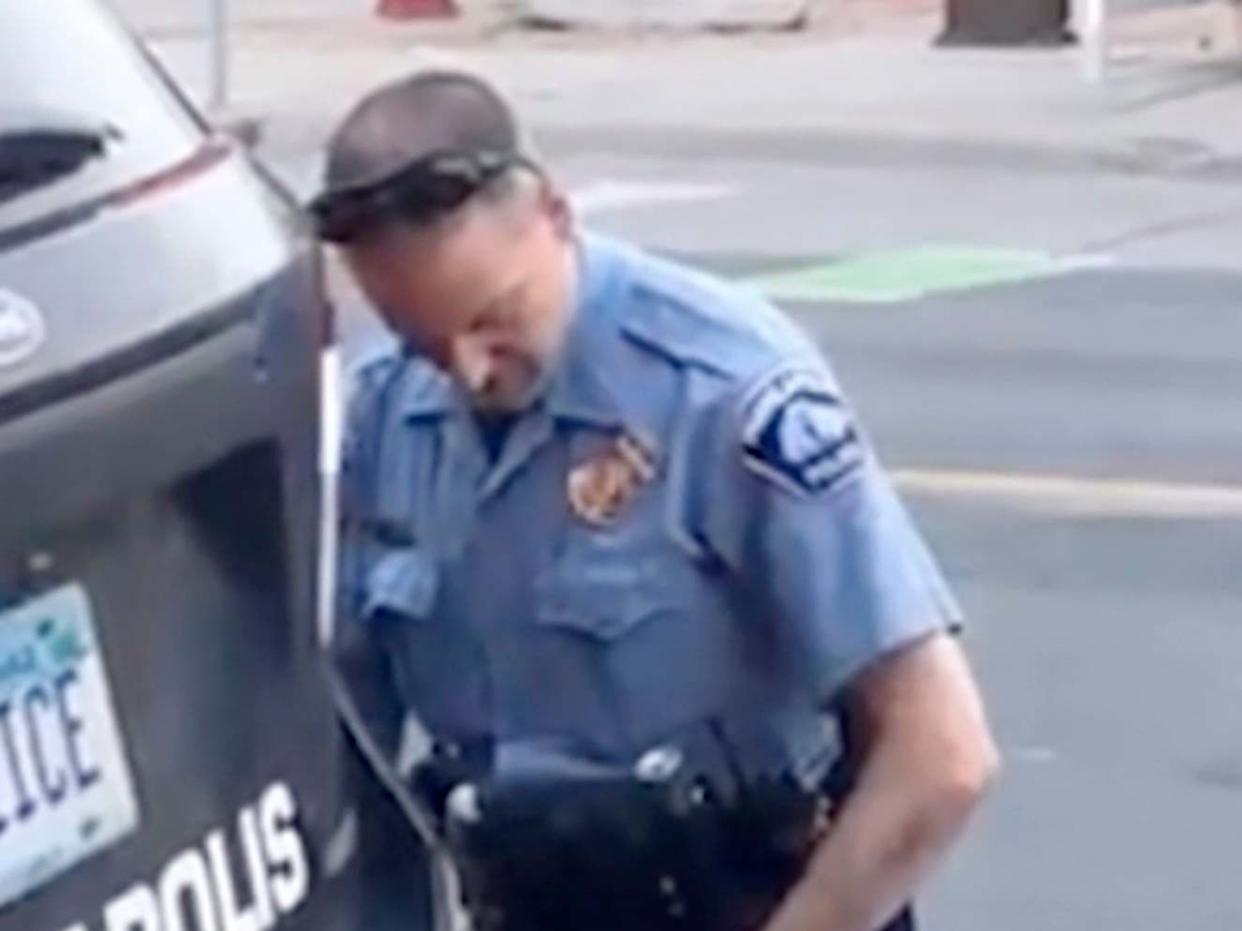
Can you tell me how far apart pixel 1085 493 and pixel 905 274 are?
17.7 feet

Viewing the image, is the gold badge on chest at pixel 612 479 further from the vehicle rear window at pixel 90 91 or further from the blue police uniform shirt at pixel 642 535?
the vehicle rear window at pixel 90 91

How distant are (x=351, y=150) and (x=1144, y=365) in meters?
11.2

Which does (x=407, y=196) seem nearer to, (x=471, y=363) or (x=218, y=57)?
(x=471, y=363)

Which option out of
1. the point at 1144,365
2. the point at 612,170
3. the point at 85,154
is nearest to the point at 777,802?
the point at 85,154

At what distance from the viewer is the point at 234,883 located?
3340mm

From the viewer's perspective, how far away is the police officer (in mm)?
3895

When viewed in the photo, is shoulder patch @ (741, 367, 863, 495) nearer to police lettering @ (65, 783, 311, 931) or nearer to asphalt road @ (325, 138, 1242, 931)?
police lettering @ (65, 783, 311, 931)

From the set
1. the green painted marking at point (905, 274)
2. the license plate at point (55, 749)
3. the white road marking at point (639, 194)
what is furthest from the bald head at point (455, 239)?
the white road marking at point (639, 194)

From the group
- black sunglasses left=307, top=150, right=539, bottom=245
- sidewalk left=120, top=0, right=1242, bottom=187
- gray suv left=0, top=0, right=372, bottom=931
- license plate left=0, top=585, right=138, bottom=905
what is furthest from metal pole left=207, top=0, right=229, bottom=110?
license plate left=0, top=585, right=138, bottom=905

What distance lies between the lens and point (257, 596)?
341cm

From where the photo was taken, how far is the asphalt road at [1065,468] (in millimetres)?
8531

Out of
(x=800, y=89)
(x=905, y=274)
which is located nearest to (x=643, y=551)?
(x=905, y=274)

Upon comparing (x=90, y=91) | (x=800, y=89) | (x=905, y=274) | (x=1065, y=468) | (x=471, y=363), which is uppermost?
(x=90, y=91)

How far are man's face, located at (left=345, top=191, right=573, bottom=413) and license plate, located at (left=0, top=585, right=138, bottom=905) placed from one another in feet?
1.97
